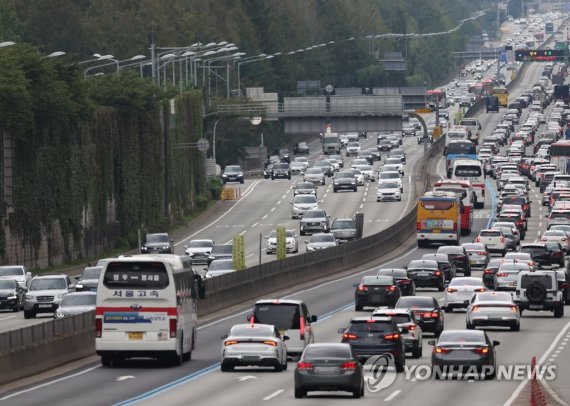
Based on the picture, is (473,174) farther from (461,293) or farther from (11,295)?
(11,295)

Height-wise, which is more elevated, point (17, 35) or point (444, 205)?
point (17, 35)

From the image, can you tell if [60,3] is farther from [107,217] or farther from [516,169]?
[107,217]

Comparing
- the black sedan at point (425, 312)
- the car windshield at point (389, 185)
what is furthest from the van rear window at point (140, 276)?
the car windshield at point (389, 185)

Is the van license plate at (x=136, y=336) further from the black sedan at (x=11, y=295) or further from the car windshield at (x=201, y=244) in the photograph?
the car windshield at (x=201, y=244)

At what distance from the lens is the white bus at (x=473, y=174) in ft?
440

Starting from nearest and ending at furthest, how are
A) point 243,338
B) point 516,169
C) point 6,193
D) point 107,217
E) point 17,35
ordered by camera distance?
point 243,338
point 6,193
point 107,217
point 516,169
point 17,35

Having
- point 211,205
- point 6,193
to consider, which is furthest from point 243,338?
point 211,205

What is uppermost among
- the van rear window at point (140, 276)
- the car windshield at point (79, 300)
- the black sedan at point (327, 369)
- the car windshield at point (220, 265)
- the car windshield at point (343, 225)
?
the van rear window at point (140, 276)

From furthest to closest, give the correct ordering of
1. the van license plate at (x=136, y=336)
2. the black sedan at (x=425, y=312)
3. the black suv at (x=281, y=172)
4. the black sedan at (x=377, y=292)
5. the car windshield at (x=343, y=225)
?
the black suv at (x=281, y=172)
the car windshield at (x=343, y=225)
the black sedan at (x=377, y=292)
the black sedan at (x=425, y=312)
the van license plate at (x=136, y=336)

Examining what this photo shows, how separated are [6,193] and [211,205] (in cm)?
4499

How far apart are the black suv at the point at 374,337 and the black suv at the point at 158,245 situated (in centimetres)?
4788

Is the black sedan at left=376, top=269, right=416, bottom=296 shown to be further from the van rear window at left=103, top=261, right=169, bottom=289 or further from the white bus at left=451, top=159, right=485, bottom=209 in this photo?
the white bus at left=451, top=159, right=485, bottom=209

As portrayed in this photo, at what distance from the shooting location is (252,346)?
47531 millimetres

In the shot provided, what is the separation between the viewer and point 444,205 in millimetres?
107625
